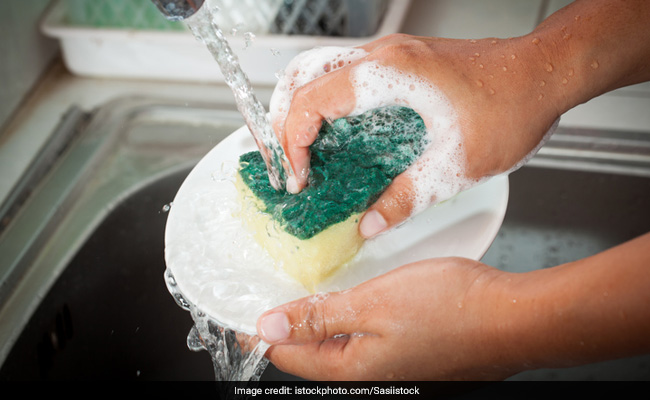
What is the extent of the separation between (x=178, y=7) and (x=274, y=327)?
38 cm

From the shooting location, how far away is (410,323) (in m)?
0.72

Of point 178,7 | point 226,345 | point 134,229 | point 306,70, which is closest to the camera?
point 178,7

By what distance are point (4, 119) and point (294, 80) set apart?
0.70 meters

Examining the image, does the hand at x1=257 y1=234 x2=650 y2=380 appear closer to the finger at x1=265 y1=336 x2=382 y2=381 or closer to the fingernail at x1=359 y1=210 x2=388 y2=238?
the finger at x1=265 y1=336 x2=382 y2=381

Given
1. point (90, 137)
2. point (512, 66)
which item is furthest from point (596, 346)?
point (90, 137)

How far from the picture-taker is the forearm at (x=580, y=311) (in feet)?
1.98

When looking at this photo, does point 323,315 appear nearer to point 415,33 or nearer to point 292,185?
point 292,185

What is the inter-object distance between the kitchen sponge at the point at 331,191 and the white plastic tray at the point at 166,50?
345 mm

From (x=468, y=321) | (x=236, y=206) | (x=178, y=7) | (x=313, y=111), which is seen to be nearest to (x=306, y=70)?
(x=313, y=111)

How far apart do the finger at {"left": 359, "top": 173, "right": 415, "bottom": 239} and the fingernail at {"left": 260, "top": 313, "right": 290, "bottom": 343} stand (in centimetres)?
21

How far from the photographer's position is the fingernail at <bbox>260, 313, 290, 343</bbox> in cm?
70

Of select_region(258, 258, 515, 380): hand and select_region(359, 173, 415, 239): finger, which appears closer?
select_region(258, 258, 515, 380): hand

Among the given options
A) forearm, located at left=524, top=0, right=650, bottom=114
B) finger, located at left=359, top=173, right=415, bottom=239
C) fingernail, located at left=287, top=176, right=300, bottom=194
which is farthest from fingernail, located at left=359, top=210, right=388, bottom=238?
forearm, located at left=524, top=0, right=650, bottom=114

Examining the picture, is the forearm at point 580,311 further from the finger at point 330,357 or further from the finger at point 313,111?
the finger at point 313,111
